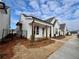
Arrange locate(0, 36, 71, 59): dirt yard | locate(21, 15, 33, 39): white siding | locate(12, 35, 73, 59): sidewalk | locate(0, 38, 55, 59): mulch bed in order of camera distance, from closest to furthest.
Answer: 1. locate(12, 35, 73, 59): sidewalk
2. locate(0, 36, 71, 59): dirt yard
3. locate(0, 38, 55, 59): mulch bed
4. locate(21, 15, 33, 39): white siding

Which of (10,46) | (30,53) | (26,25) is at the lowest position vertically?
(30,53)

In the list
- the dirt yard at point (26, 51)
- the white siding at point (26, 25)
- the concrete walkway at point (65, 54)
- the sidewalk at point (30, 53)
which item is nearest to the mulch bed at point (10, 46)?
the dirt yard at point (26, 51)

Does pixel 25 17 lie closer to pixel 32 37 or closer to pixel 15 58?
pixel 32 37

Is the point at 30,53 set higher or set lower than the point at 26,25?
lower

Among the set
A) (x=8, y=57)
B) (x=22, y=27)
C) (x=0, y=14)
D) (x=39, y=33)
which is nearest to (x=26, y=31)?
(x=22, y=27)

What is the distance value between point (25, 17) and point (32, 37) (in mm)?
3987

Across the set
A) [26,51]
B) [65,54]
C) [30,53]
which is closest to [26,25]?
[26,51]

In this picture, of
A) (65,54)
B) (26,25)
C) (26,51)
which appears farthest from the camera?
(26,25)

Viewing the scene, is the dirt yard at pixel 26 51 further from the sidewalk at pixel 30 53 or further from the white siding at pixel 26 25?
the white siding at pixel 26 25

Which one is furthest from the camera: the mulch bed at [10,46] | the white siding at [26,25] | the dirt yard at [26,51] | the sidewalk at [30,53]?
the white siding at [26,25]

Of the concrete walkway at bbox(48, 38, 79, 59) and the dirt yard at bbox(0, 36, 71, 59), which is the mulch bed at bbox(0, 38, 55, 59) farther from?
the concrete walkway at bbox(48, 38, 79, 59)

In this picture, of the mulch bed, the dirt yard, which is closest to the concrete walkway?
the dirt yard

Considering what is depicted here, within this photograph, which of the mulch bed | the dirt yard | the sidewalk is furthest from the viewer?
the mulch bed

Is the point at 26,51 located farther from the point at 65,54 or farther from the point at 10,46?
the point at 65,54
